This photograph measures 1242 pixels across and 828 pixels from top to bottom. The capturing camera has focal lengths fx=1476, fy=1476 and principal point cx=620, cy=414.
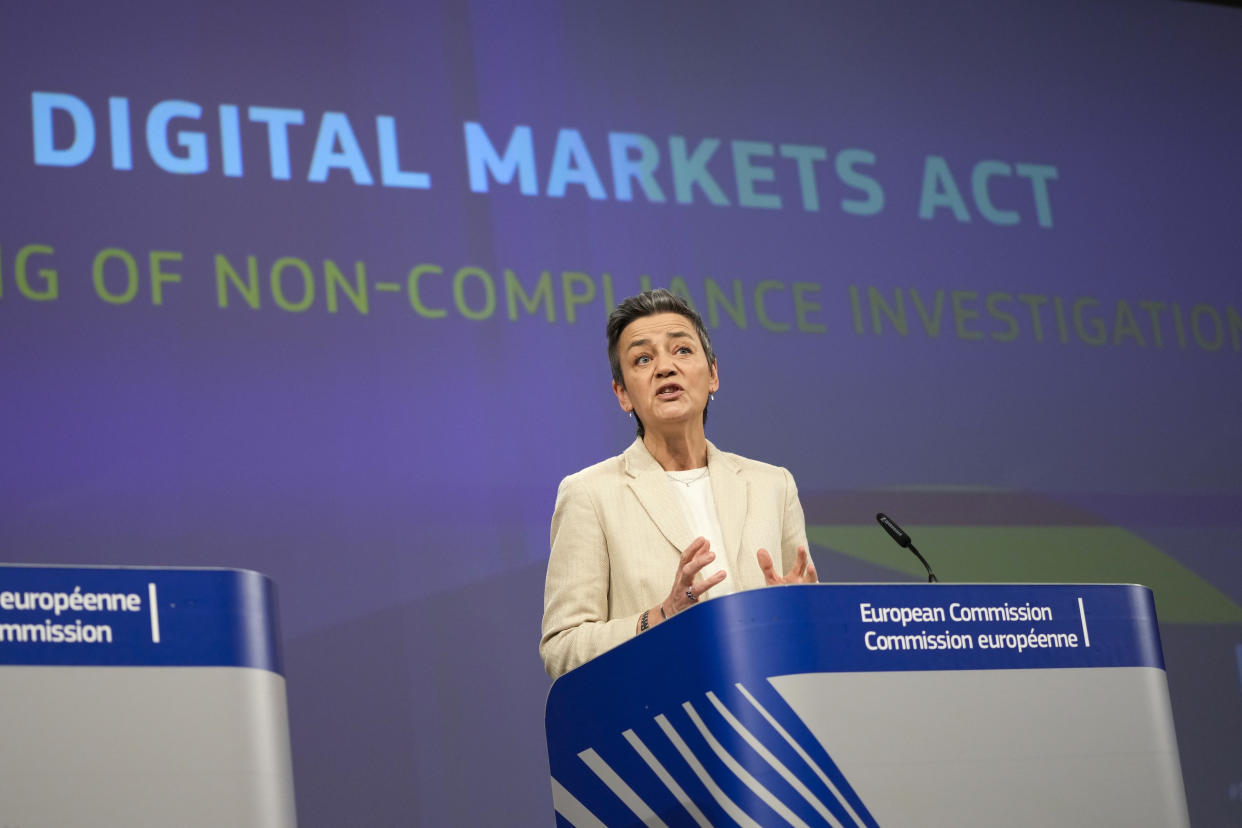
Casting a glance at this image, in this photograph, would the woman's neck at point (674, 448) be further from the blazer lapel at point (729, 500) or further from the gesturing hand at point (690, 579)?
the gesturing hand at point (690, 579)

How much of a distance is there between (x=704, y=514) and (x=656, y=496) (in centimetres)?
11

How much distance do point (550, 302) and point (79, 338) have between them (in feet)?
4.19

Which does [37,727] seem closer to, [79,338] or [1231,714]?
[79,338]

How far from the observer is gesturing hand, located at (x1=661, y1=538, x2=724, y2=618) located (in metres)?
2.12

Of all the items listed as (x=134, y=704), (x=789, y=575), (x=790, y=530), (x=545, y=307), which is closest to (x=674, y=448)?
(x=790, y=530)

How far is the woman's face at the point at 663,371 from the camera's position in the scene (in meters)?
2.78

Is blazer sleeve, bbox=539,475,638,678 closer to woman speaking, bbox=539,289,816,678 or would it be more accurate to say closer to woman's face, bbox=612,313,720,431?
woman speaking, bbox=539,289,816,678

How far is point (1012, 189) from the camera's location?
492 cm

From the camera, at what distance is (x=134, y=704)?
1.83 metres

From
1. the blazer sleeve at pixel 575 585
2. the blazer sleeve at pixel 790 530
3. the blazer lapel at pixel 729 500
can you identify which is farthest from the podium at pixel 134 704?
the blazer sleeve at pixel 790 530

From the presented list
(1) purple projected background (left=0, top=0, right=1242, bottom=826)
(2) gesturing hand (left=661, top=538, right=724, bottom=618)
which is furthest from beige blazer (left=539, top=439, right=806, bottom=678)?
(1) purple projected background (left=0, top=0, right=1242, bottom=826)

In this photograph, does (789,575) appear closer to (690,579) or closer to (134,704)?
(690,579)

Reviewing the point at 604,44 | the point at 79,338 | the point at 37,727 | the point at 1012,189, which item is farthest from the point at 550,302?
the point at 37,727

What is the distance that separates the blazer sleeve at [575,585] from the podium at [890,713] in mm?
247
